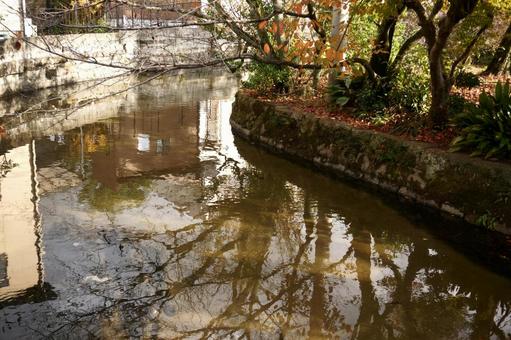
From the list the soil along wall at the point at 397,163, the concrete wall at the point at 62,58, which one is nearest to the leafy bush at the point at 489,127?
the soil along wall at the point at 397,163

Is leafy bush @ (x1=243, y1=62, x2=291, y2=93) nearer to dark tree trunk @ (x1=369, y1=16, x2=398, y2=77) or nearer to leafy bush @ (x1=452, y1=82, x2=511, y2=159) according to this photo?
dark tree trunk @ (x1=369, y1=16, x2=398, y2=77)

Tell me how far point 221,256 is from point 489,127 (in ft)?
17.0

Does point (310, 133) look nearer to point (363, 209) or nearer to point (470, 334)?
point (363, 209)

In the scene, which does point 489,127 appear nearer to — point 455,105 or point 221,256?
point 455,105

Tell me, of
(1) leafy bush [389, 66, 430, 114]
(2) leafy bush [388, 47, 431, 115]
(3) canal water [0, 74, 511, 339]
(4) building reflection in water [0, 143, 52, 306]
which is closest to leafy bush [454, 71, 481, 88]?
(2) leafy bush [388, 47, 431, 115]

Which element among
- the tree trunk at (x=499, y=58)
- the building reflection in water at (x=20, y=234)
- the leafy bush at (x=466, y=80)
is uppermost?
the tree trunk at (x=499, y=58)

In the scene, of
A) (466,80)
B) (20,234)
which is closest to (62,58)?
(20,234)

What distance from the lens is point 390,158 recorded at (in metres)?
9.95

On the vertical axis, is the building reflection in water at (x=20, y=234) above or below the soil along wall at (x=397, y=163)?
below

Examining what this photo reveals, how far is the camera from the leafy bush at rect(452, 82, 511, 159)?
8.59 metres

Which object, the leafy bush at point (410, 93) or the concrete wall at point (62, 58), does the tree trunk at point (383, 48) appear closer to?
the leafy bush at point (410, 93)

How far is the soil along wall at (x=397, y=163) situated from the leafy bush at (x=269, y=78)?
3.95ft

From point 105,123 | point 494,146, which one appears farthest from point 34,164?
point 494,146

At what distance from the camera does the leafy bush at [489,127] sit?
8586mm
